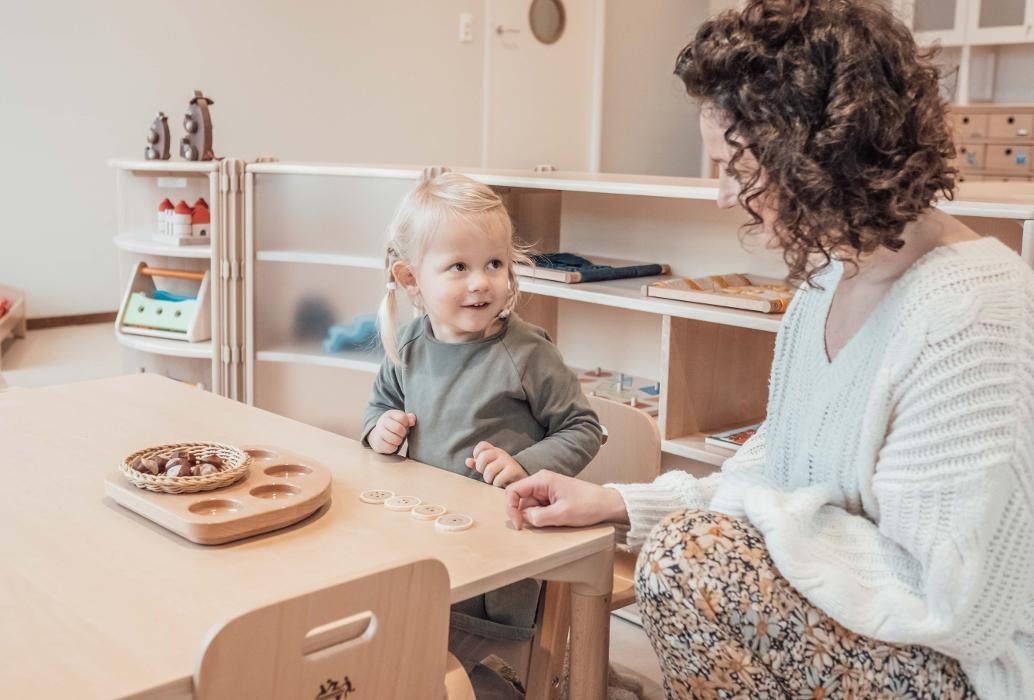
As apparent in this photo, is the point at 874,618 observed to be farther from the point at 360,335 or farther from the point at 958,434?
the point at 360,335

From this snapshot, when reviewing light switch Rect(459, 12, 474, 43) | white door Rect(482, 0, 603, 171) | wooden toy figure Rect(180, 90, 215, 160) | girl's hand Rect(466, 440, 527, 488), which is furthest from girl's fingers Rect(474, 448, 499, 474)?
light switch Rect(459, 12, 474, 43)

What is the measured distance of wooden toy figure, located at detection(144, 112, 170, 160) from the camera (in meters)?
3.45

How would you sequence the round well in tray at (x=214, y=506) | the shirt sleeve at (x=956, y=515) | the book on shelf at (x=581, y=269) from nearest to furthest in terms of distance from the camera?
the shirt sleeve at (x=956, y=515), the round well in tray at (x=214, y=506), the book on shelf at (x=581, y=269)

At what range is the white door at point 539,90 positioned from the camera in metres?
5.67

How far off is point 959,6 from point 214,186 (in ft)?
11.8

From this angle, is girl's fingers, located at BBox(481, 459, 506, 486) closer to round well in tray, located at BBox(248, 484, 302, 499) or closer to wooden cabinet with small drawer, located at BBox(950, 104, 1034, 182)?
round well in tray, located at BBox(248, 484, 302, 499)

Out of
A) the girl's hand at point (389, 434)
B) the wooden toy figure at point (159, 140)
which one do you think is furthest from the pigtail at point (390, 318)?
the wooden toy figure at point (159, 140)

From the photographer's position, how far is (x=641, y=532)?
1.27m

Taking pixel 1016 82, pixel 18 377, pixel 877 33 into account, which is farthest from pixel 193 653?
pixel 1016 82

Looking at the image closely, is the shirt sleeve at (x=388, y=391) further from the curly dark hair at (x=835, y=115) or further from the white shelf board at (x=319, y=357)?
the white shelf board at (x=319, y=357)

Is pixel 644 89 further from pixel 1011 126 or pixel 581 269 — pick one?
pixel 581 269

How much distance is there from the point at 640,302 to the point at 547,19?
3.82 meters

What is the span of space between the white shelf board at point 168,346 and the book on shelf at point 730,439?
5.38ft

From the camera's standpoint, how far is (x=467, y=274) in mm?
1515
